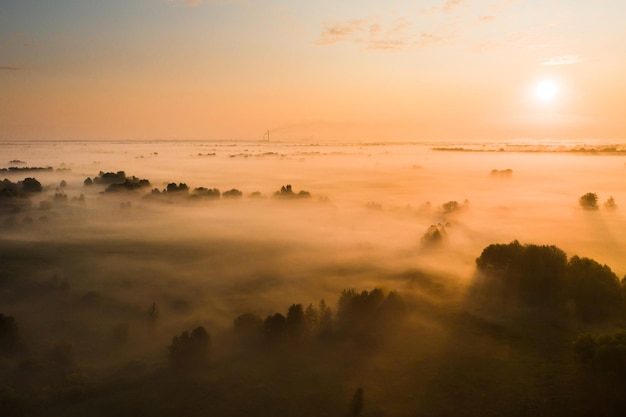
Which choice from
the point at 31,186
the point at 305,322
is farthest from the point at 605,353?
the point at 31,186

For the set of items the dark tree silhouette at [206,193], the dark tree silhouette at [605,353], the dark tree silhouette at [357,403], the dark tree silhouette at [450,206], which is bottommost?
the dark tree silhouette at [357,403]

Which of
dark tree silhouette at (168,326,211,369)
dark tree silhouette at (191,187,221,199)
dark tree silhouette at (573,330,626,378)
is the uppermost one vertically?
dark tree silhouette at (191,187,221,199)

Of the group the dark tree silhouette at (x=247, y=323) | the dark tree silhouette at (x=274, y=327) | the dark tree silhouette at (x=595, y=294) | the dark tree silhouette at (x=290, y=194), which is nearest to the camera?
the dark tree silhouette at (x=274, y=327)

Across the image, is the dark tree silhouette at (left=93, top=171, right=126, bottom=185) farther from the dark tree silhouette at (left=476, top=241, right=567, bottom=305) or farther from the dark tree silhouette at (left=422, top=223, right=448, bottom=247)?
the dark tree silhouette at (left=476, top=241, right=567, bottom=305)

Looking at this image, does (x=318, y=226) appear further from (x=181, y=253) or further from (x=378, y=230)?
(x=181, y=253)

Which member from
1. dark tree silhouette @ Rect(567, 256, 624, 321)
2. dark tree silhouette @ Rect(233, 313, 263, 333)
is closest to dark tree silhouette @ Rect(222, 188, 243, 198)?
dark tree silhouette @ Rect(233, 313, 263, 333)

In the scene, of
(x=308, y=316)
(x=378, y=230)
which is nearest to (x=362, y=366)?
(x=308, y=316)

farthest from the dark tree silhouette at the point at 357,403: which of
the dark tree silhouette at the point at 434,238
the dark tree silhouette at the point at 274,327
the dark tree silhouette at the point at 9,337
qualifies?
the dark tree silhouette at the point at 434,238

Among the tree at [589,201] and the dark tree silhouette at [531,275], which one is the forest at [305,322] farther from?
the tree at [589,201]
